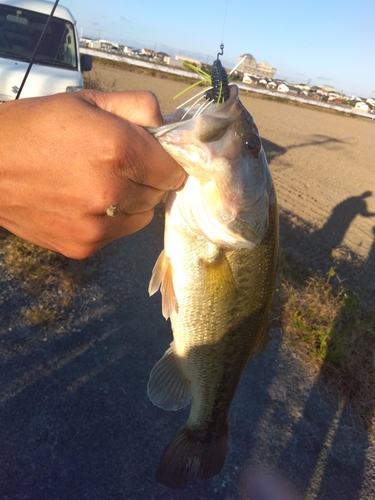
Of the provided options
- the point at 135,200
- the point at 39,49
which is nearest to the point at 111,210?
the point at 135,200

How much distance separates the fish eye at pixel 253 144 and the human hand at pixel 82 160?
33 centimetres

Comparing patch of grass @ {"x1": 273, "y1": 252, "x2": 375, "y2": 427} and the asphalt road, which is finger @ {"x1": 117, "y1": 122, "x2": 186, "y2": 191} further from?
patch of grass @ {"x1": 273, "y1": 252, "x2": 375, "y2": 427}

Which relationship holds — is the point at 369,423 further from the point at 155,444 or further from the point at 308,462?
the point at 155,444

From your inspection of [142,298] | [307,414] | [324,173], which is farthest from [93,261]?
[324,173]

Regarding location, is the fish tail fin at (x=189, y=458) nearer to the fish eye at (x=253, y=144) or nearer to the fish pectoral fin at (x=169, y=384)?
the fish pectoral fin at (x=169, y=384)

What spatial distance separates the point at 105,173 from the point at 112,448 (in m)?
2.37

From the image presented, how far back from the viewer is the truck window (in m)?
6.89

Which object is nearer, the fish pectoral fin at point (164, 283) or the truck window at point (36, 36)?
the fish pectoral fin at point (164, 283)

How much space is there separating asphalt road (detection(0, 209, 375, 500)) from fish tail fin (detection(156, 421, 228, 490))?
731 mm

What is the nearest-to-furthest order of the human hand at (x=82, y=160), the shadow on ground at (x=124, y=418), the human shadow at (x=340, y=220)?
the human hand at (x=82, y=160)
the shadow on ground at (x=124, y=418)
the human shadow at (x=340, y=220)

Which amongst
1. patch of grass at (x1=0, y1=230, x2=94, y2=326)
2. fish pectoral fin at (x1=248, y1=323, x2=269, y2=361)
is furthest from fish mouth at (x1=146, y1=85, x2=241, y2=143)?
patch of grass at (x1=0, y1=230, x2=94, y2=326)

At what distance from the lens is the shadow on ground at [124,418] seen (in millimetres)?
2785

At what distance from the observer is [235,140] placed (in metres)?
1.56

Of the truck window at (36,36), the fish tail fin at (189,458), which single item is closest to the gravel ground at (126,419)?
the fish tail fin at (189,458)
